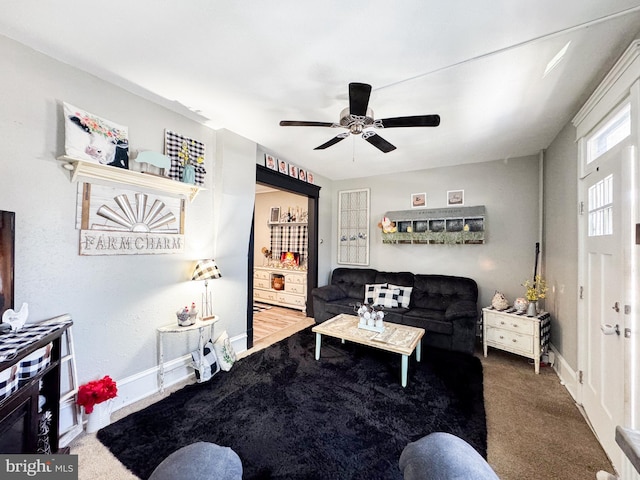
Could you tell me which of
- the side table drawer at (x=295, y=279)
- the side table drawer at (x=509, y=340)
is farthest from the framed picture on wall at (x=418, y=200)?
the side table drawer at (x=295, y=279)

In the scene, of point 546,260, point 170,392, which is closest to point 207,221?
point 170,392

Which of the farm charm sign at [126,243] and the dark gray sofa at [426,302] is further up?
the farm charm sign at [126,243]

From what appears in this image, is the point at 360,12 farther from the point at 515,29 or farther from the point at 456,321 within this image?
the point at 456,321

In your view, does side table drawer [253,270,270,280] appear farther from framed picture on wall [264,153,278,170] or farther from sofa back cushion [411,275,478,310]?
sofa back cushion [411,275,478,310]

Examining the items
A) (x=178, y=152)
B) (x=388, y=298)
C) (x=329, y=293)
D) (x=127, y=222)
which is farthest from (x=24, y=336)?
(x=388, y=298)

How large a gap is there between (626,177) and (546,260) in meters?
2.10

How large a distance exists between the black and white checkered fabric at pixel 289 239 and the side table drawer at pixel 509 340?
3.55 m

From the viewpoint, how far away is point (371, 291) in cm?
415

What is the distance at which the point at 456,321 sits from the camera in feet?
10.3

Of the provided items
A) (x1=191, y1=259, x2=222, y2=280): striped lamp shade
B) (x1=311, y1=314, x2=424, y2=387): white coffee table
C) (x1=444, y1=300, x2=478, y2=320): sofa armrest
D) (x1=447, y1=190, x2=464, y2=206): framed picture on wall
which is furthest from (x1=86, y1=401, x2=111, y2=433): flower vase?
(x1=447, y1=190, x2=464, y2=206): framed picture on wall

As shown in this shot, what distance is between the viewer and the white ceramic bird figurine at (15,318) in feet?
4.71

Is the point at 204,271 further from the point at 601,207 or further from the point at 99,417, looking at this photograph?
the point at 601,207

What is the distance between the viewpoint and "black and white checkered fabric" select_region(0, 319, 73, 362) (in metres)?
1.18

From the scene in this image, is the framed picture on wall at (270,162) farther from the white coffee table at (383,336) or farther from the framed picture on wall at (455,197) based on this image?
the framed picture on wall at (455,197)
